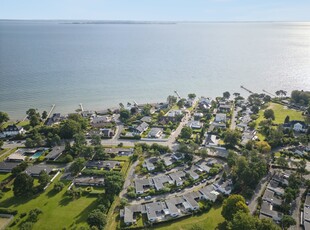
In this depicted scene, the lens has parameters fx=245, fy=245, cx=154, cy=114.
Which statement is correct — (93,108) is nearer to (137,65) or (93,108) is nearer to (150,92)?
(150,92)

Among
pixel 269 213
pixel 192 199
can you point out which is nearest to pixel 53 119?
pixel 192 199

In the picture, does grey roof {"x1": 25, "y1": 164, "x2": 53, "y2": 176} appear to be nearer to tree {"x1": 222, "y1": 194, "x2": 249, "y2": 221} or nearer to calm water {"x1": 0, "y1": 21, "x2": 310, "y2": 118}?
tree {"x1": 222, "y1": 194, "x2": 249, "y2": 221}

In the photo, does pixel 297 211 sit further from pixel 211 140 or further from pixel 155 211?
pixel 211 140

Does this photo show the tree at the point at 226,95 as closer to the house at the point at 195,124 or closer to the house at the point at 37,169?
the house at the point at 195,124

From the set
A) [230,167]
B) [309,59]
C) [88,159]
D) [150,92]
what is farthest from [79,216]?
[309,59]

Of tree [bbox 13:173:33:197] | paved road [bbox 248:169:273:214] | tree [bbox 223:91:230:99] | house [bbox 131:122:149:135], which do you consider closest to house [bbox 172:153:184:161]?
house [bbox 131:122:149:135]

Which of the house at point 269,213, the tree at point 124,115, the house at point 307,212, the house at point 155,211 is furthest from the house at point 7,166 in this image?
the house at point 307,212
